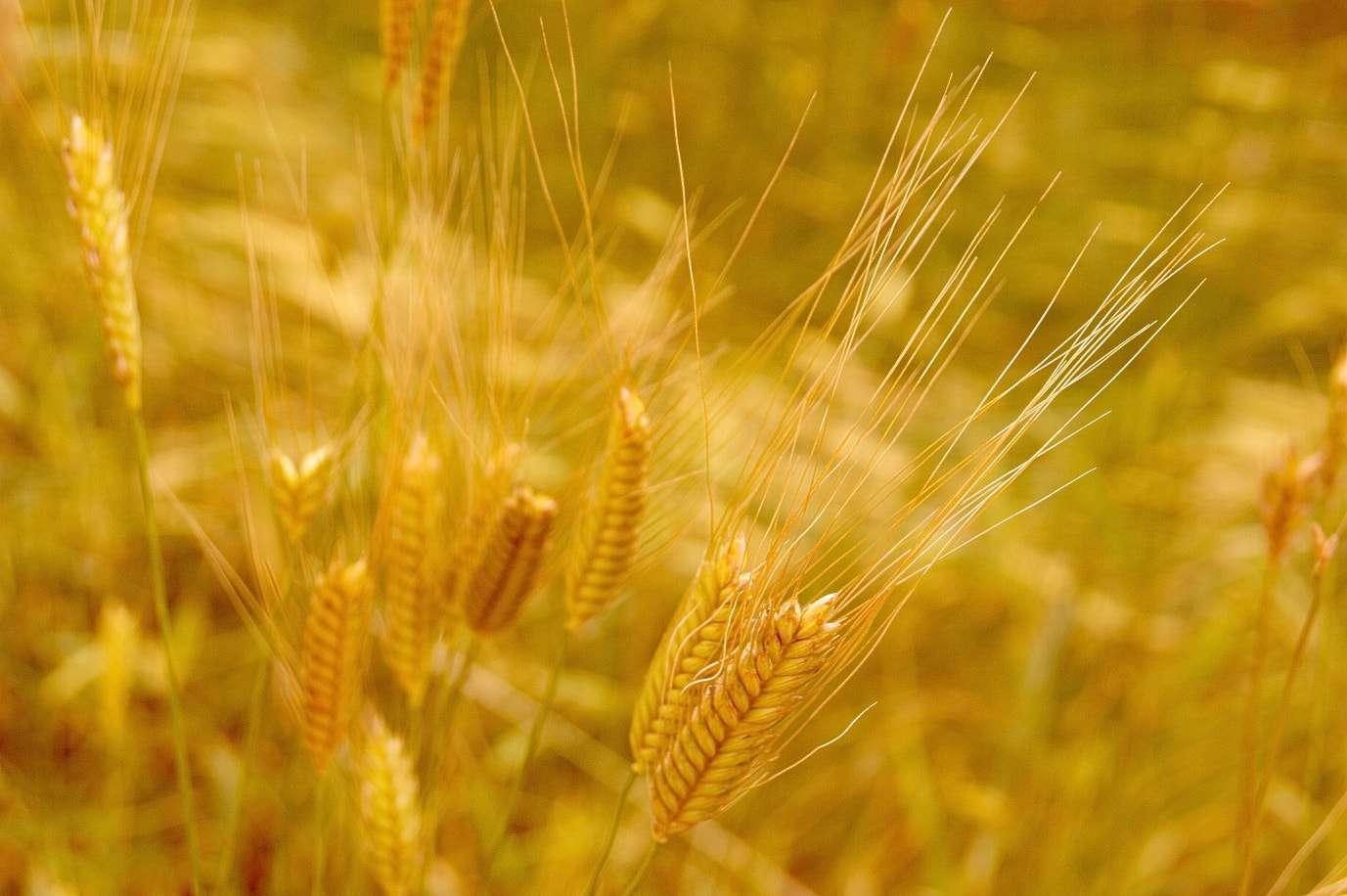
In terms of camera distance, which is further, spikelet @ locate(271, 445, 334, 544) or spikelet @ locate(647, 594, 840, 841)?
spikelet @ locate(271, 445, 334, 544)

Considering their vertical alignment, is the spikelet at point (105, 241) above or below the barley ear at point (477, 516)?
above

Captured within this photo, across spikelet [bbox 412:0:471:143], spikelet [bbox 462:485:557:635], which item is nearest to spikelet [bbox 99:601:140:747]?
spikelet [bbox 462:485:557:635]

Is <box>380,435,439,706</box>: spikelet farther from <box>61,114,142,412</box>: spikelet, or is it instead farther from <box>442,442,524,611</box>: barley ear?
<box>61,114,142,412</box>: spikelet

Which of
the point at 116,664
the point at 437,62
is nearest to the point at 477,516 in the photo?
Answer: the point at 437,62

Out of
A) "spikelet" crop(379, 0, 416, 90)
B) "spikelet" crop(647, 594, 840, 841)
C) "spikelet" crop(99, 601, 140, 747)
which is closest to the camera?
"spikelet" crop(647, 594, 840, 841)

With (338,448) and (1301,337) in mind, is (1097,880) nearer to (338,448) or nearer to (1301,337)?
(338,448)

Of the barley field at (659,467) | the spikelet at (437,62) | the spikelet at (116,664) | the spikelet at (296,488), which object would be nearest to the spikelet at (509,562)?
the barley field at (659,467)

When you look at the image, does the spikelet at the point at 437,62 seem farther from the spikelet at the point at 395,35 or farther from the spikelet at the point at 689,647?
the spikelet at the point at 689,647
